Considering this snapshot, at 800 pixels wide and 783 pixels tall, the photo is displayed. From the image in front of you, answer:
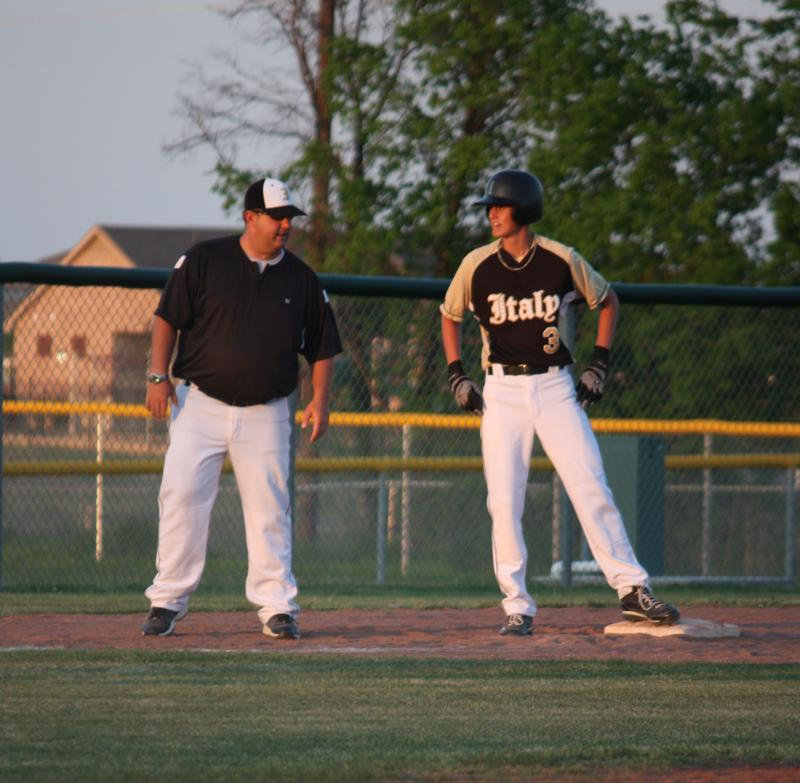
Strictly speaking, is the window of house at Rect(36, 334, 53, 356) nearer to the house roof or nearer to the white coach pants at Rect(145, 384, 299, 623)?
the white coach pants at Rect(145, 384, 299, 623)

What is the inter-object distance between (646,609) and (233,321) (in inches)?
87.6

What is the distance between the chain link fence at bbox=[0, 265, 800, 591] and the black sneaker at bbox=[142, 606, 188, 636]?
8.57 ft

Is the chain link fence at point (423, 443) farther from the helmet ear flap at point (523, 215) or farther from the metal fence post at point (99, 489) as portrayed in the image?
the helmet ear flap at point (523, 215)

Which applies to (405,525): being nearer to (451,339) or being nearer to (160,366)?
(451,339)

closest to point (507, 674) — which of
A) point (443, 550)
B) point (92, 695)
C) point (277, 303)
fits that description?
point (92, 695)

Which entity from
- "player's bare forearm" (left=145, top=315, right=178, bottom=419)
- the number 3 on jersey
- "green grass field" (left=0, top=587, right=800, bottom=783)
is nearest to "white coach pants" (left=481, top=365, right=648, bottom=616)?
the number 3 on jersey

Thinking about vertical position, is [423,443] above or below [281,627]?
above

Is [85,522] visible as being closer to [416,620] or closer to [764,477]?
[764,477]

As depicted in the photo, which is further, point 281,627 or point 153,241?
point 153,241

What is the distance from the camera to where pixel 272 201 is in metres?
6.96

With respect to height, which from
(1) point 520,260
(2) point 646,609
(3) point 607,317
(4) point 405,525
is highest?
(1) point 520,260

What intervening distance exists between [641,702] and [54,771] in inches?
83.8

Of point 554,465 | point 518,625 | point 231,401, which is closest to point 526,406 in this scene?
point 554,465

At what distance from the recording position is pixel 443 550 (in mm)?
14805
